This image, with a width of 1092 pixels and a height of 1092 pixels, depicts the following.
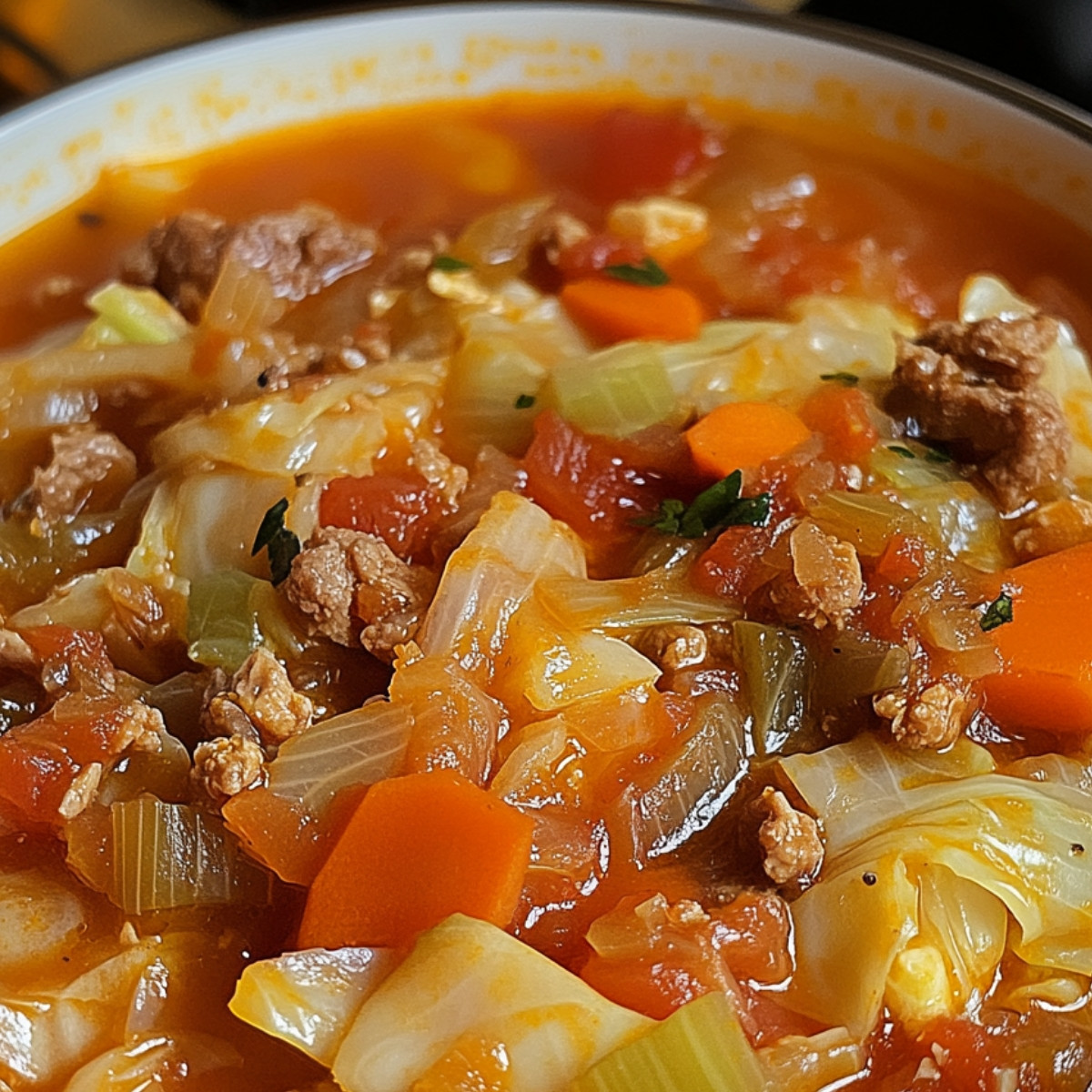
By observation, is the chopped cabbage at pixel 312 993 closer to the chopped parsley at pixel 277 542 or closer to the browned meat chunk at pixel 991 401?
the chopped parsley at pixel 277 542

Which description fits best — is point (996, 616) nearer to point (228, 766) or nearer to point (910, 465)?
point (910, 465)

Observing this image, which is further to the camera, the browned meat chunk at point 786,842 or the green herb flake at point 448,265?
the green herb flake at point 448,265

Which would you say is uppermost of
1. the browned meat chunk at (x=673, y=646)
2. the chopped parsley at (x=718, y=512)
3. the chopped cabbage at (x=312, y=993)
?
the chopped parsley at (x=718, y=512)

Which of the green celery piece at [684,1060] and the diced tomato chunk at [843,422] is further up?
the diced tomato chunk at [843,422]

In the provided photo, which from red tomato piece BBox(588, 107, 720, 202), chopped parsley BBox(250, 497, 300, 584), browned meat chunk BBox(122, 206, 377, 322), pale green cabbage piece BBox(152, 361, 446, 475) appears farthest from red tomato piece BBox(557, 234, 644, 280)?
chopped parsley BBox(250, 497, 300, 584)

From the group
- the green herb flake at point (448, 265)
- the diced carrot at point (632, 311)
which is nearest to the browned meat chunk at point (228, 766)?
the diced carrot at point (632, 311)

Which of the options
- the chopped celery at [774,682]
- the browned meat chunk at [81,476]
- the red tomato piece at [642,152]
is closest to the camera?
the chopped celery at [774,682]

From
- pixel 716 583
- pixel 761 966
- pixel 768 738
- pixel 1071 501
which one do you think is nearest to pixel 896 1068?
pixel 761 966
